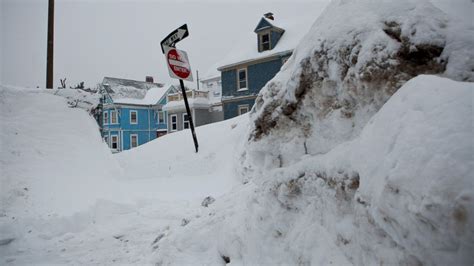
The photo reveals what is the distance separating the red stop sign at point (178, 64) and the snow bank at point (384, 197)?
11.1 m

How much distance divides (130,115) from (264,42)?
2061 centimetres

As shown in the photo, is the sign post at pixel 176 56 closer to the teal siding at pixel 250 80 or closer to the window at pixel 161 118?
the teal siding at pixel 250 80

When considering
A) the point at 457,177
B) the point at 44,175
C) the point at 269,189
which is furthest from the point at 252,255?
the point at 44,175

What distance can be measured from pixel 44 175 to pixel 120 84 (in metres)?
Answer: 35.5

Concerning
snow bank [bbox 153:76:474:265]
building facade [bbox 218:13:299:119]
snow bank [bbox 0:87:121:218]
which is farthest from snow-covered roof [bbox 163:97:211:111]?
snow bank [bbox 153:76:474:265]

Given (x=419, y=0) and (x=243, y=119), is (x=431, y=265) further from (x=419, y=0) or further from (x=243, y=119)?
(x=243, y=119)

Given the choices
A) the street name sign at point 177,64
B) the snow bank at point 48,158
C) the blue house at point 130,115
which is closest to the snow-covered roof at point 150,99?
the blue house at point 130,115

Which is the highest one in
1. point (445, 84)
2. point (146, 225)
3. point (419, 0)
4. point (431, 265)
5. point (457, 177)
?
point (419, 0)

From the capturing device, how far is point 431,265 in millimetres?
1700

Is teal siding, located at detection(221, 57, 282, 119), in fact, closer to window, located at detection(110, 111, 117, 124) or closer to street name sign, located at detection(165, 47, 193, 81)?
street name sign, located at detection(165, 47, 193, 81)

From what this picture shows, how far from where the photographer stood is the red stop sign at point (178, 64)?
13.8 metres

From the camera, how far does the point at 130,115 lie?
36.8m

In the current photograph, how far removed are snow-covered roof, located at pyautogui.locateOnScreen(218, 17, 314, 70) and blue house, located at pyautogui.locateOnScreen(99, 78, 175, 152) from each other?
590 inches

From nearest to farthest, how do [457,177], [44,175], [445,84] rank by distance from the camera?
[457,177] < [445,84] < [44,175]
